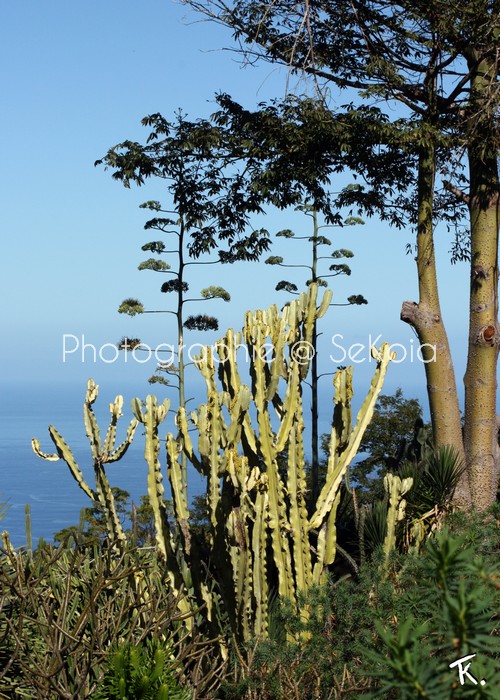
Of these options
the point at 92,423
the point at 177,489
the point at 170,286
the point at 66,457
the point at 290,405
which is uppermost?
the point at 170,286

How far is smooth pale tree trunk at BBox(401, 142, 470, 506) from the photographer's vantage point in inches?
404

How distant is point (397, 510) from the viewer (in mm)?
6695

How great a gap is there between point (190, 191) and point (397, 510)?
25.6 ft

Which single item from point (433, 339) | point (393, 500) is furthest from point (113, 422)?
point (433, 339)

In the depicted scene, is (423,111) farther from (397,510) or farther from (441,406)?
(397,510)

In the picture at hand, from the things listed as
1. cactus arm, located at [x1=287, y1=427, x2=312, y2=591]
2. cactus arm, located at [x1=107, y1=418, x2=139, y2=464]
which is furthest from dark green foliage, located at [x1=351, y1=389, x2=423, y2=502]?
cactus arm, located at [x1=107, y1=418, x2=139, y2=464]

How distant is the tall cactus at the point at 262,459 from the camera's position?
5.65 meters

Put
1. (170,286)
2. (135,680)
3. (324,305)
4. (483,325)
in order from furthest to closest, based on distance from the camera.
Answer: (170,286) → (483,325) → (324,305) → (135,680)

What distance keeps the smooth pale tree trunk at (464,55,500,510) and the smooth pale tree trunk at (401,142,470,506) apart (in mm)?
307

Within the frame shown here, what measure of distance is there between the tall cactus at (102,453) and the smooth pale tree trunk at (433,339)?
496 cm

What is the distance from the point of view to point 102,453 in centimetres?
645

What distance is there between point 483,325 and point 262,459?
16.4 ft

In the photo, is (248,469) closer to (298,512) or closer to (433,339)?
(298,512)

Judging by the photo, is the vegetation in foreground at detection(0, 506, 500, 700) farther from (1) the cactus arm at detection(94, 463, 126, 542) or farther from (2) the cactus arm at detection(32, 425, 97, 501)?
(2) the cactus arm at detection(32, 425, 97, 501)
